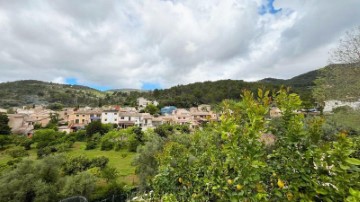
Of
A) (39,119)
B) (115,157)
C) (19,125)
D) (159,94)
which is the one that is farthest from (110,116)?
(159,94)

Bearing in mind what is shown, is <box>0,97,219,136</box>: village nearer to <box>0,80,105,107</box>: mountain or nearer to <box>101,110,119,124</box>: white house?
<box>101,110,119,124</box>: white house

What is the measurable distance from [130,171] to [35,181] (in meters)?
12.6

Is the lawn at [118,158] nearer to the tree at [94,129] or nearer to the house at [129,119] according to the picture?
the tree at [94,129]

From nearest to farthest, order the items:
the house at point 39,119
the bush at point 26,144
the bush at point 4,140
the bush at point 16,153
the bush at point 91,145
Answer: the bush at point 16,153, the bush at point 26,144, the bush at point 91,145, the bush at point 4,140, the house at point 39,119

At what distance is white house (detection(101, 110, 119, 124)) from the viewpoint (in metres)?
60.4

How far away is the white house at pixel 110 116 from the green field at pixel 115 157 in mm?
15881

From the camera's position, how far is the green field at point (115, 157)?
2612 centimetres

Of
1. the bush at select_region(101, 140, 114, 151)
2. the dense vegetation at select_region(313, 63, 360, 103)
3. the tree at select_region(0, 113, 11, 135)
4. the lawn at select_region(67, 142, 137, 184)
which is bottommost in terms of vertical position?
the lawn at select_region(67, 142, 137, 184)

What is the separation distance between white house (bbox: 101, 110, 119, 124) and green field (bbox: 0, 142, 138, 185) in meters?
15.9

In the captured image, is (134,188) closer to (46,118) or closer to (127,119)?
(127,119)

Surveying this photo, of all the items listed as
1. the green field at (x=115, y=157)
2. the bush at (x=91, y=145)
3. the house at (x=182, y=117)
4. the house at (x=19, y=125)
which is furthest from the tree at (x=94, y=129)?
the house at (x=182, y=117)

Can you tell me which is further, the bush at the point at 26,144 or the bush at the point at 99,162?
the bush at the point at 26,144

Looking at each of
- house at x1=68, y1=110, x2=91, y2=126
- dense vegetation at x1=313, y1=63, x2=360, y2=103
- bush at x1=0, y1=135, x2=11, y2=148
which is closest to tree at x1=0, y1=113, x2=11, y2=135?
bush at x1=0, y1=135, x2=11, y2=148

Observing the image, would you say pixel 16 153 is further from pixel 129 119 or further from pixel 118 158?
pixel 129 119
